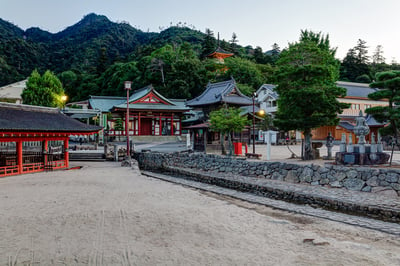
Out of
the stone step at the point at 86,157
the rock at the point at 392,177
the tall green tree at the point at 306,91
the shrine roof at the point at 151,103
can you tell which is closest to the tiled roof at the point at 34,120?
the stone step at the point at 86,157

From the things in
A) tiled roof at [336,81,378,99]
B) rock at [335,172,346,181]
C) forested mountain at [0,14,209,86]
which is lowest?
rock at [335,172,346,181]

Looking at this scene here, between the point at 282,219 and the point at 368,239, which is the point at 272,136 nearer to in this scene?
the point at 282,219

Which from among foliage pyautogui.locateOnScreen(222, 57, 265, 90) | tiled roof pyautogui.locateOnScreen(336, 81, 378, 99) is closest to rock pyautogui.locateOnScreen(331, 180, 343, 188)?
tiled roof pyautogui.locateOnScreen(336, 81, 378, 99)

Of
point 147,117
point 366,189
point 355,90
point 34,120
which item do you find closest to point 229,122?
point 366,189

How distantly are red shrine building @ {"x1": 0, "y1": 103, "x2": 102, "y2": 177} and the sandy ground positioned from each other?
650 cm

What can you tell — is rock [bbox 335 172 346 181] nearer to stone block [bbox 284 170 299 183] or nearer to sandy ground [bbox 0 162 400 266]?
stone block [bbox 284 170 299 183]

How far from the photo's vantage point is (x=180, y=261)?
4.66 metres

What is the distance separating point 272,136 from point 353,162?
5.88 metres

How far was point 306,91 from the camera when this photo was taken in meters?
16.7

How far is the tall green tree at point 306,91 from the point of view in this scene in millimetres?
17188

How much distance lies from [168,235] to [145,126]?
36.4 meters

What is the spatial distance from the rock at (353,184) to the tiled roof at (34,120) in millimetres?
14570

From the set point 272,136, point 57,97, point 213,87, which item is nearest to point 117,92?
point 57,97

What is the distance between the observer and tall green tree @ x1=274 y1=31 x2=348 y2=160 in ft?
56.4
